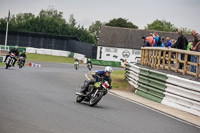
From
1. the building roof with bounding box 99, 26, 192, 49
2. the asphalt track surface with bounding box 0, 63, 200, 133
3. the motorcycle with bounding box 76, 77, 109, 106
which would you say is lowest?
the asphalt track surface with bounding box 0, 63, 200, 133

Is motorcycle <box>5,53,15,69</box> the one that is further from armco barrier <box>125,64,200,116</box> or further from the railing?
armco barrier <box>125,64,200,116</box>

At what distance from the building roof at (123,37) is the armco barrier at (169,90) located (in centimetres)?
6542

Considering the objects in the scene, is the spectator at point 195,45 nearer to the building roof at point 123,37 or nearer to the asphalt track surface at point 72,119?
the asphalt track surface at point 72,119

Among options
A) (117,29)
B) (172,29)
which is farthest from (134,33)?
(172,29)

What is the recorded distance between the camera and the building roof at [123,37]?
86125 mm

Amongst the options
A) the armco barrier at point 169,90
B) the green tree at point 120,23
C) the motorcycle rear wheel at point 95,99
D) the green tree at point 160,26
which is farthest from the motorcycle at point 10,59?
the green tree at point 160,26

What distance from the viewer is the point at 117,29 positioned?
294 ft

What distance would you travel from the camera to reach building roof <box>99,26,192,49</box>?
86.1m

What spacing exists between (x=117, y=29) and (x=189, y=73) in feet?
241

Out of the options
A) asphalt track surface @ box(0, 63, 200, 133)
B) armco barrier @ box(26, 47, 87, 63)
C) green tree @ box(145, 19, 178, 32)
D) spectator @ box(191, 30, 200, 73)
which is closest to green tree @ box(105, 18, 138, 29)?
green tree @ box(145, 19, 178, 32)

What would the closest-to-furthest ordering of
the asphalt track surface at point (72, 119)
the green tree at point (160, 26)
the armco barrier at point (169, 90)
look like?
the asphalt track surface at point (72, 119), the armco barrier at point (169, 90), the green tree at point (160, 26)

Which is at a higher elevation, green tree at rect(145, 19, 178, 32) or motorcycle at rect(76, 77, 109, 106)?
green tree at rect(145, 19, 178, 32)

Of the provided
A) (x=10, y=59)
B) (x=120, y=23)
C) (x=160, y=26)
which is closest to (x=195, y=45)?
(x=10, y=59)

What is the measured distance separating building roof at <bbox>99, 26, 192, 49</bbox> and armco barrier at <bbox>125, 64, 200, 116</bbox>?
6542 centimetres
